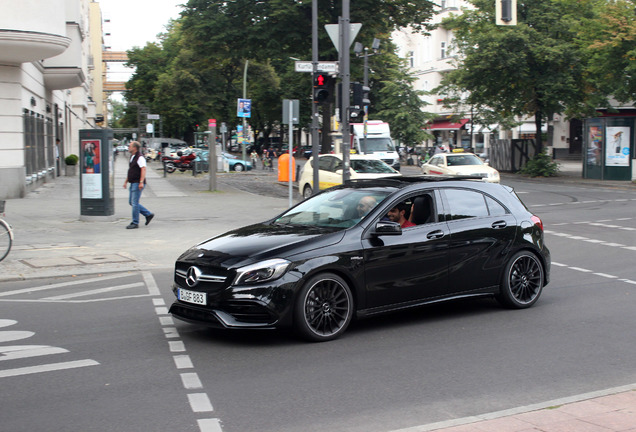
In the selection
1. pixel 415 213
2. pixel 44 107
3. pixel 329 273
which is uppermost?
pixel 44 107

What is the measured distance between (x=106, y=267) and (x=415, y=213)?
18.7 feet

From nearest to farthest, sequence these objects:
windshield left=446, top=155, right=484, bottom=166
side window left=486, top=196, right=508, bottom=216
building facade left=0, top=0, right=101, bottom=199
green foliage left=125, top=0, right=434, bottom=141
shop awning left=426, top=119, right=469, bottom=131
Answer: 1. side window left=486, top=196, right=508, bottom=216
2. building facade left=0, top=0, right=101, bottom=199
3. windshield left=446, top=155, right=484, bottom=166
4. green foliage left=125, top=0, right=434, bottom=141
5. shop awning left=426, top=119, right=469, bottom=131

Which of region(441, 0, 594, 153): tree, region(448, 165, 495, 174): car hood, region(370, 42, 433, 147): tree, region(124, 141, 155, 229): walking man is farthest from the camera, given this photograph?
region(370, 42, 433, 147): tree

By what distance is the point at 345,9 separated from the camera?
18141mm

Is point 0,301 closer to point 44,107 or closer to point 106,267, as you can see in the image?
point 106,267

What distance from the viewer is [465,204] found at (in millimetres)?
8133

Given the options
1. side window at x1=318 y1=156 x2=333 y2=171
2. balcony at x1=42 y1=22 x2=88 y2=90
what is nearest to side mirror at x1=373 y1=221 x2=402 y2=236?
side window at x1=318 y1=156 x2=333 y2=171

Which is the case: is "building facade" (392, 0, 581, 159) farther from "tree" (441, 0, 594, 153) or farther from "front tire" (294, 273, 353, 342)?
"front tire" (294, 273, 353, 342)

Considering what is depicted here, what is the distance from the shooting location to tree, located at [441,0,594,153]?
36719 mm

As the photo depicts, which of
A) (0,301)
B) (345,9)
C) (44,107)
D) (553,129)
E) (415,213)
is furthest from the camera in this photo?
(553,129)

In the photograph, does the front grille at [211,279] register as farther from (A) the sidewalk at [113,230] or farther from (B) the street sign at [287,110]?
(B) the street sign at [287,110]

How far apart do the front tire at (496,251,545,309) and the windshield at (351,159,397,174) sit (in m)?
14.4

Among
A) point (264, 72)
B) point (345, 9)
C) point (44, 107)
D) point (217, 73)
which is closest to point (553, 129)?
point (264, 72)

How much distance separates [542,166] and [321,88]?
2395 cm
